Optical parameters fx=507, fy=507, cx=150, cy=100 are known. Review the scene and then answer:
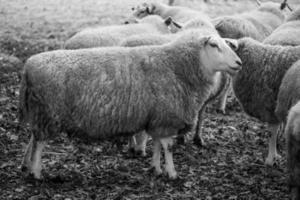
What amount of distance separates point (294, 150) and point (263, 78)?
98.0 inches

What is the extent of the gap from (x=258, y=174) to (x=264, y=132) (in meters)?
2.06

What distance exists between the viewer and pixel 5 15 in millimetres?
16141

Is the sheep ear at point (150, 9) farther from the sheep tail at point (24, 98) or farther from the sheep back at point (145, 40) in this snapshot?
the sheep tail at point (24, 98)

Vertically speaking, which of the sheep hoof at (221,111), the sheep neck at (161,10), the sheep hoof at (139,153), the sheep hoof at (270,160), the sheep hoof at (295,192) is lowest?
the sheep hoof at (221,111)

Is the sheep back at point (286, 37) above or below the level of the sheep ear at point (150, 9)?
above

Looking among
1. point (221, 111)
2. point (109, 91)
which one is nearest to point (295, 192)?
point (109, 91)

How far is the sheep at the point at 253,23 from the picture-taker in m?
9.38

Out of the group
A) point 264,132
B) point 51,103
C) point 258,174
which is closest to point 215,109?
point 264,132

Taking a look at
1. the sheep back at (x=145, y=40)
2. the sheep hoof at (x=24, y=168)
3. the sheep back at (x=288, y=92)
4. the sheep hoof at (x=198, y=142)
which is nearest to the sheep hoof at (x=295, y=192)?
the sheep back at (x=288, y=92)

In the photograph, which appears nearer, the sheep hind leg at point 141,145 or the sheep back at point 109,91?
the sheep back at point 109,91

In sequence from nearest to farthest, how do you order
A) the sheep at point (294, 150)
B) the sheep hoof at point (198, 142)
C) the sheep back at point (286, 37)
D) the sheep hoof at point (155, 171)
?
the sheep at point (294, 150), the sheep hoof at point (155, 171), the sheep back at point (286, 37), the sheep hoof at point (198, 142)

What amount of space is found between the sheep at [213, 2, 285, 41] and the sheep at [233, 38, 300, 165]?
1965 millimetres

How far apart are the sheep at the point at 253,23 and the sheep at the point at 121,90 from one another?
286 cm

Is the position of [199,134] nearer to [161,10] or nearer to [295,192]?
[295,192]
